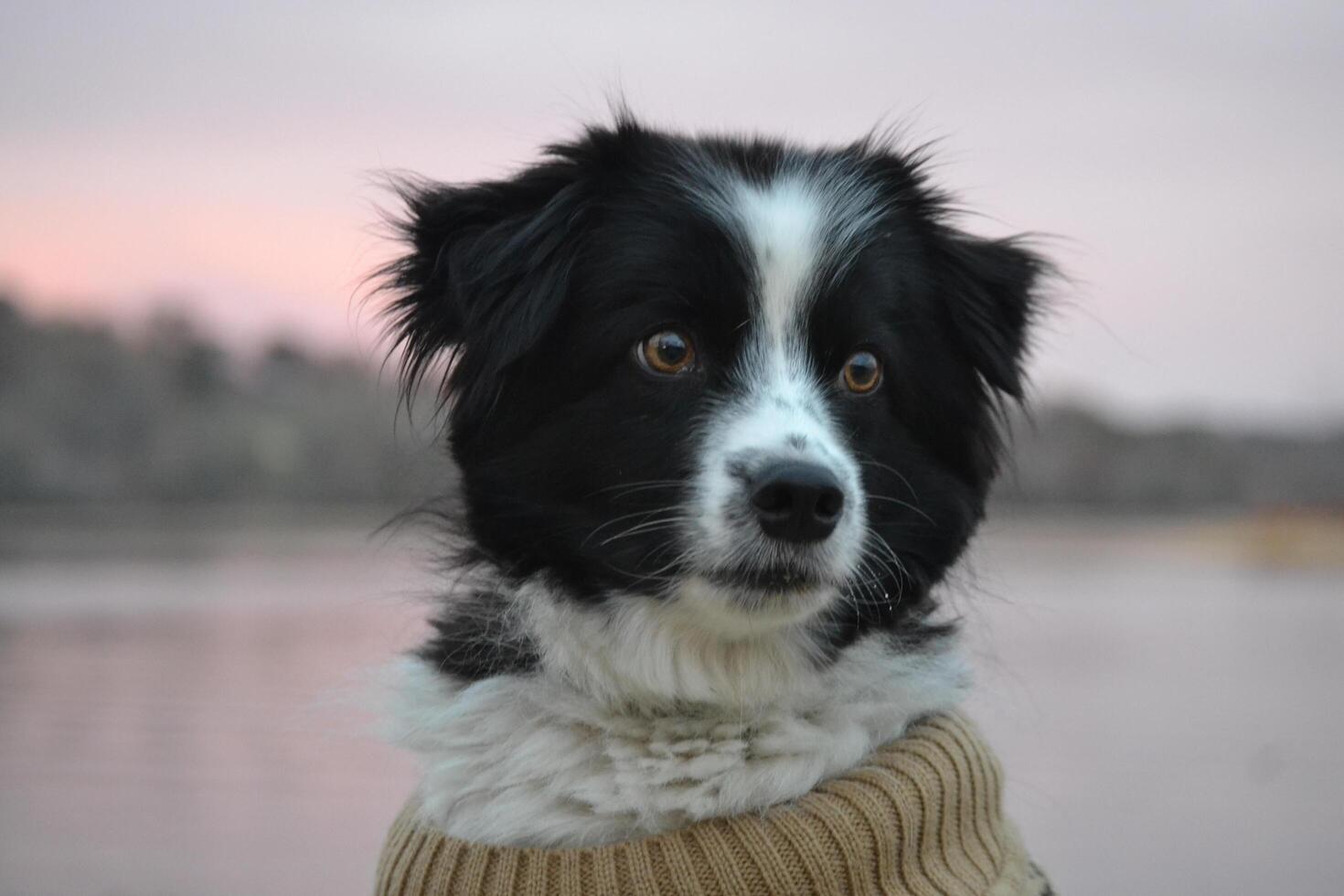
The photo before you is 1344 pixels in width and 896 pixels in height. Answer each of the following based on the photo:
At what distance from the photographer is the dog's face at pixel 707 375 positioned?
250 centimetres

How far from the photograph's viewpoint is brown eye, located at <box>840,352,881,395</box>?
2719mm

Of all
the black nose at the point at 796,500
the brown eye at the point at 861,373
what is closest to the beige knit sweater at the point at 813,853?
the black nose at the point at 796,500

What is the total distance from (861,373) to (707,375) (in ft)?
1.11

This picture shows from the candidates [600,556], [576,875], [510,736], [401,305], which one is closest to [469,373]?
[401,305]

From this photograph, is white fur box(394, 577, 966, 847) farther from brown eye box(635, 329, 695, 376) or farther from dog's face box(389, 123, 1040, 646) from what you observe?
brown eye box(635, 329, 695, 376)

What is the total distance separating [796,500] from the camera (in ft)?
7.82

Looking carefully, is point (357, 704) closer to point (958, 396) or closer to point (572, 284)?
point (572, 284)

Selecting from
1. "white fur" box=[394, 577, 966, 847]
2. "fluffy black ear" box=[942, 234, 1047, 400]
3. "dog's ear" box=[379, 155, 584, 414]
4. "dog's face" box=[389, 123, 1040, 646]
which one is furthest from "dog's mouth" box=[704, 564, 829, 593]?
"fluffy black ear" box=[942, 234, 1047, 400]

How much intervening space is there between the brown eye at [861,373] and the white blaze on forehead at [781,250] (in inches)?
5.4

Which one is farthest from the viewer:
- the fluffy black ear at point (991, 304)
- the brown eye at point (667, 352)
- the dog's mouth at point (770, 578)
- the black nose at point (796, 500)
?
the fluffy black ear at point (991, 304)

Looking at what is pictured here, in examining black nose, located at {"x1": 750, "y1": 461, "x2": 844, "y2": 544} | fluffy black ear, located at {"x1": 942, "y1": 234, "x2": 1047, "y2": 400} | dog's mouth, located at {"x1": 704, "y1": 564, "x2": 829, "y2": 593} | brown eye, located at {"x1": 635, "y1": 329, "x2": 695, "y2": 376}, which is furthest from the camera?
fluffy black ear, located at {"x1": 942, "y1": 234, "x2": 1047, "y2": 400}

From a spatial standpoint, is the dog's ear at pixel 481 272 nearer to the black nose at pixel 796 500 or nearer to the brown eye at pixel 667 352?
the brown eye at pixel 667 352

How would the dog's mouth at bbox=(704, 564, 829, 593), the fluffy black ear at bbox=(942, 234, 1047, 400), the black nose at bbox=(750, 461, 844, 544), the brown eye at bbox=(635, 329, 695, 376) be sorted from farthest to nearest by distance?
1. the fluffy black ear at bbox=(942, 234, 1047, 400)
2. the brown eye at bbox=(635, 329, 695, 376)
3. the dog's mouth at bbox=(704, 564, 829, 593)
4. the black nose at bbox=(750, 461, 844, 544)

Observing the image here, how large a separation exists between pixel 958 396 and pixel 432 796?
1370 millimetres
